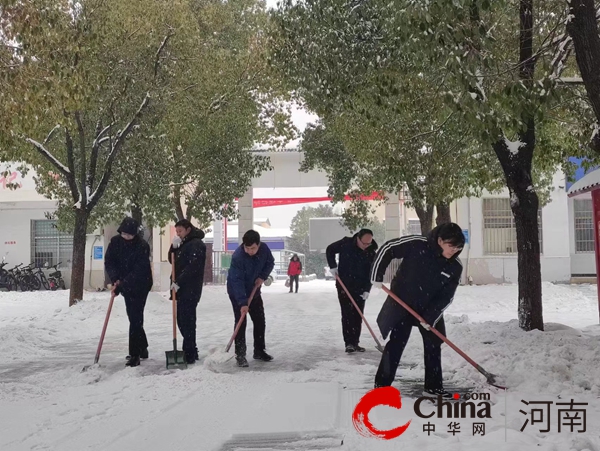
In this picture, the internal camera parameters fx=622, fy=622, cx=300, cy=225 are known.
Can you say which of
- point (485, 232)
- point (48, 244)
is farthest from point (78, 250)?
point (485, 232)

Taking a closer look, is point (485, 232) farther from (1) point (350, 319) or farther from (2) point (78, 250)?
(1) point (350, 319)

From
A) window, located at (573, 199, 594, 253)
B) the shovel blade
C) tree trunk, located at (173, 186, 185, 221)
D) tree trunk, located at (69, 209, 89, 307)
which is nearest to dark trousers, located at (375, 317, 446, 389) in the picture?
the shovel blade

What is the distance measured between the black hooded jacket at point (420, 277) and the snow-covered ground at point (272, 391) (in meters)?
0.76

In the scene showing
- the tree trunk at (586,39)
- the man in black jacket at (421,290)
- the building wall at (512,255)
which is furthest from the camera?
the building wall at (512,255)

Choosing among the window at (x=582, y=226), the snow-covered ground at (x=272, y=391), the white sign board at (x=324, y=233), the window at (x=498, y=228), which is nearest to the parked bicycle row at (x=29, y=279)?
the snow-covered ground at (x=272, y=391)

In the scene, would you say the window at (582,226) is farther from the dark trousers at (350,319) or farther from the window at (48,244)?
the window at (48,244)

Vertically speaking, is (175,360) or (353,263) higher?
(353,263)

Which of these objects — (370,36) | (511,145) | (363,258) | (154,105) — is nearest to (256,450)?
(363,258)

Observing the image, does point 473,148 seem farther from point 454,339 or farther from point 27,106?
point 27,106

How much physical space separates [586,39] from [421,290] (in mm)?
2872

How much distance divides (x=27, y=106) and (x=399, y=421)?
5811mm

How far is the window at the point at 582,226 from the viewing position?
24.4m

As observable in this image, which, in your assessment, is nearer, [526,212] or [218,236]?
[526,212]

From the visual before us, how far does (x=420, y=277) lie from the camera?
5406mm
